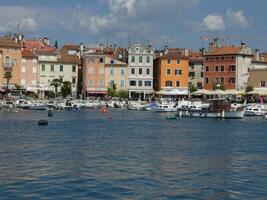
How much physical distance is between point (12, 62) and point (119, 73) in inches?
672

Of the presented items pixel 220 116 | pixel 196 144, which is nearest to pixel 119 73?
pixel 220 116

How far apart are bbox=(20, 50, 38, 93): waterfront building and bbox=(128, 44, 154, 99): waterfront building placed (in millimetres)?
14868

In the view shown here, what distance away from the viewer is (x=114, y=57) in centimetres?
10375

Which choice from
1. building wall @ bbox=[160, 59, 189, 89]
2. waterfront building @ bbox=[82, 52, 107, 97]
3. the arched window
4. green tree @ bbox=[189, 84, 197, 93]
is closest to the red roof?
waterfront building @ bbox=[82, 52, 107, 97]

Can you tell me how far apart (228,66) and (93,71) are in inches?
848

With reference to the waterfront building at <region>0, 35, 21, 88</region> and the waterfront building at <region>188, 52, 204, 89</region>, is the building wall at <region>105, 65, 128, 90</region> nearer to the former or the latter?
the waterfront building at <region>188, 52, 204, 89</region>

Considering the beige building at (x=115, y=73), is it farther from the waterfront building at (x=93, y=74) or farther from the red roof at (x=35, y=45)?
the red roof at (x=35, y=45)

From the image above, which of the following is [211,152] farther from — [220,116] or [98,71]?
[98,71]

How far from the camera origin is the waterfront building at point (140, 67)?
101m

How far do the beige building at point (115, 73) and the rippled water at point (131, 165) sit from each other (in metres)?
52.6

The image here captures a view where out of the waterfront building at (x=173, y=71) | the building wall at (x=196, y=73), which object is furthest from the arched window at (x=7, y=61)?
the building wall at (x=196, y=73)

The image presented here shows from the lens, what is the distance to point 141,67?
101 meters

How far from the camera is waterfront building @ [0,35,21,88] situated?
95.4m

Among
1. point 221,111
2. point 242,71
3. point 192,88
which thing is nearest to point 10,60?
point 192,88
